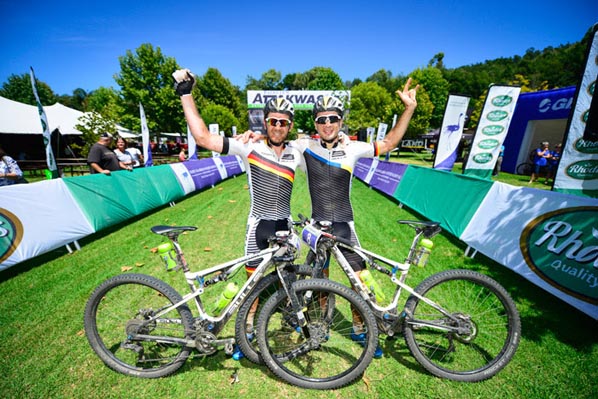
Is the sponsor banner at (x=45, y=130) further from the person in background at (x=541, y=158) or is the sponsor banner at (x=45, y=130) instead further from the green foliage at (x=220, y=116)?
the green foliage at (x=220, y=116)

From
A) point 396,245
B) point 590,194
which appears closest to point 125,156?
point 396,245

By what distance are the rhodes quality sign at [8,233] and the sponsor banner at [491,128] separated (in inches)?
550

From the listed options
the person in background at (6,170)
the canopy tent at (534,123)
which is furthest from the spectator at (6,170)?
the canopy tent at (534,123)

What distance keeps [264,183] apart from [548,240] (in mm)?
4663

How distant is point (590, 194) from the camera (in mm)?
6418

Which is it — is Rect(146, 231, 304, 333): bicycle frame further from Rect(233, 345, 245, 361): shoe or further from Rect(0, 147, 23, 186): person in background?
Rect(0, 147, 23, 186): person in background

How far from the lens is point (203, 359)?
2.86 metres

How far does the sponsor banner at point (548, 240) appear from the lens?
3.40m

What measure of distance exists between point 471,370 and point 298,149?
3187 millimetres

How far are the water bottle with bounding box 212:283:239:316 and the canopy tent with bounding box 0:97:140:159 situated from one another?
2291cm

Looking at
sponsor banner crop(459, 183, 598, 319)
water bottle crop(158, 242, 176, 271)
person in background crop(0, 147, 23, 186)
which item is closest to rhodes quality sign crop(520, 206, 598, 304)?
sponsor banner crop(459, 183, 598, 319)

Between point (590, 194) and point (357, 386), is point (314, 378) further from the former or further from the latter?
point (590, 194)

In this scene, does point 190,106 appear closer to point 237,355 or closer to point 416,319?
point 237,355

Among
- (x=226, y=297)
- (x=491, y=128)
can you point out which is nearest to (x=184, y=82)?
(x=226, y=297)
